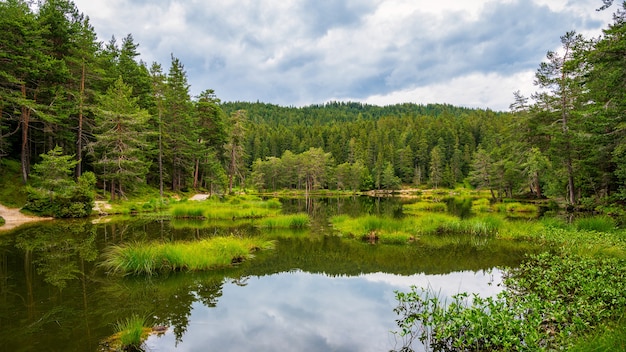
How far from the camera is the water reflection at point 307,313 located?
655cm

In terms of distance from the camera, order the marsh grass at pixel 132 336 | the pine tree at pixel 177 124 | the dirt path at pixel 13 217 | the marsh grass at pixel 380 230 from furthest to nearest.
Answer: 1. the pine tree at pixel 177 124
2. the dirt path at pixel 13 217
3. the marsh grass at pixel 380 230
4. the marsh grass at pixel 132 336

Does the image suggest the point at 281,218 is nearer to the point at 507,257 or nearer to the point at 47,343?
the point at 507,257

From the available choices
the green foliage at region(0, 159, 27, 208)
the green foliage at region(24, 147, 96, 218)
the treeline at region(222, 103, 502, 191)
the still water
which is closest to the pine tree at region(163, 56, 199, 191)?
the green foliage at region(0, 159, 27, 208)

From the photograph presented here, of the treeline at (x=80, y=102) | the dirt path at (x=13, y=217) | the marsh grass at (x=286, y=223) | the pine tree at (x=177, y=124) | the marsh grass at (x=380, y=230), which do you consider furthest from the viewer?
the pine tree at (x=177, y=124)

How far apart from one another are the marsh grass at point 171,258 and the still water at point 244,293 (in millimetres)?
464

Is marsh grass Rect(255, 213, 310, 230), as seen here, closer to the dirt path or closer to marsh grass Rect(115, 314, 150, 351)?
the dirt path

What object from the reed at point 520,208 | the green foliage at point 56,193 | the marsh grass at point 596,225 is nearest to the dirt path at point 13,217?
the green foliage at point 56,193

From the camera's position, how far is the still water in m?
6.58

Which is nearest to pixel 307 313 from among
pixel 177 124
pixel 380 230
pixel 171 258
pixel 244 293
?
pixel 244 293

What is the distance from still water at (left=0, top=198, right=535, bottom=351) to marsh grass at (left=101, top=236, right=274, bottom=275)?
0.46m

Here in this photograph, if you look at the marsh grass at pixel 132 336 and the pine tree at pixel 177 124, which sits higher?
the pine tree at pixel 177 124

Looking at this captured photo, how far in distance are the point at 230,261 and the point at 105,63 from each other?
3974 cm

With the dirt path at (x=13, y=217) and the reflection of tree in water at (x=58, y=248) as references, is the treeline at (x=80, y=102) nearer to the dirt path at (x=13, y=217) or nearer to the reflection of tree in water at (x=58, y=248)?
the dirt path at (x=13, y=217)

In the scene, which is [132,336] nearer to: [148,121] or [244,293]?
[244,293]
